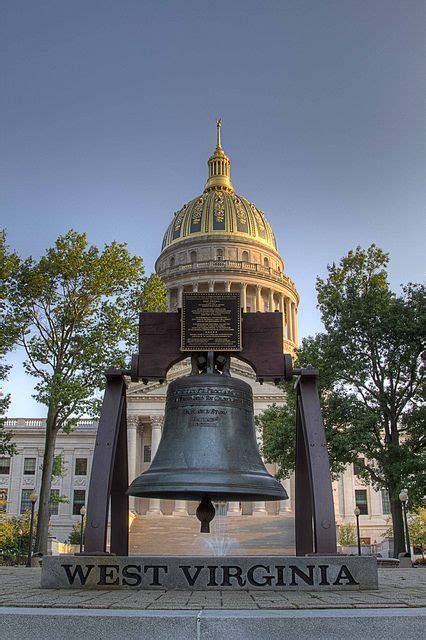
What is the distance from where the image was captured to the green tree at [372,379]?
87.8 feet

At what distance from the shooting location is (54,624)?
447 cm

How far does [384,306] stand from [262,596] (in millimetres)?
22593

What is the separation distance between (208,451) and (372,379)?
21.4m

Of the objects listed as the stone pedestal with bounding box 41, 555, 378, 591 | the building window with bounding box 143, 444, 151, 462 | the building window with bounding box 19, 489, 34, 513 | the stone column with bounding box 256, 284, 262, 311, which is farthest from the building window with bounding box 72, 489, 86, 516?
the stone pedestal with bounding box 41, 555, 378, 591

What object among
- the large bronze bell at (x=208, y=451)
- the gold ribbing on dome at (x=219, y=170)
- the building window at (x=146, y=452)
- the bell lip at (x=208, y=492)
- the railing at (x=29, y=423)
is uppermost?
the gold ribbing on dome at (x=219, y=170)

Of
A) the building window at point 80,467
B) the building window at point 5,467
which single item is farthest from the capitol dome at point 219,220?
the building window at point 5,467

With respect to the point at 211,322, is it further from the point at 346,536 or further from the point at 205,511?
the point at 346,536

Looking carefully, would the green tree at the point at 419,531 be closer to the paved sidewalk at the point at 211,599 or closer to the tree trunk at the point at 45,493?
the tree trunk at the point at 45,493

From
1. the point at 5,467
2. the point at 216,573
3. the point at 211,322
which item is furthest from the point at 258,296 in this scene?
the point at 216,573

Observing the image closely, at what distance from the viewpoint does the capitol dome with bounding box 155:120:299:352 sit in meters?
81.6

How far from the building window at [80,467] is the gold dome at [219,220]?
3302 cm

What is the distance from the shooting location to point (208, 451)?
8.21 m

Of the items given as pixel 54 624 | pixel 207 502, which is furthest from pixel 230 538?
pixel 54 624

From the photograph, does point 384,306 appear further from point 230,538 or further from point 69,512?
point 69,512
